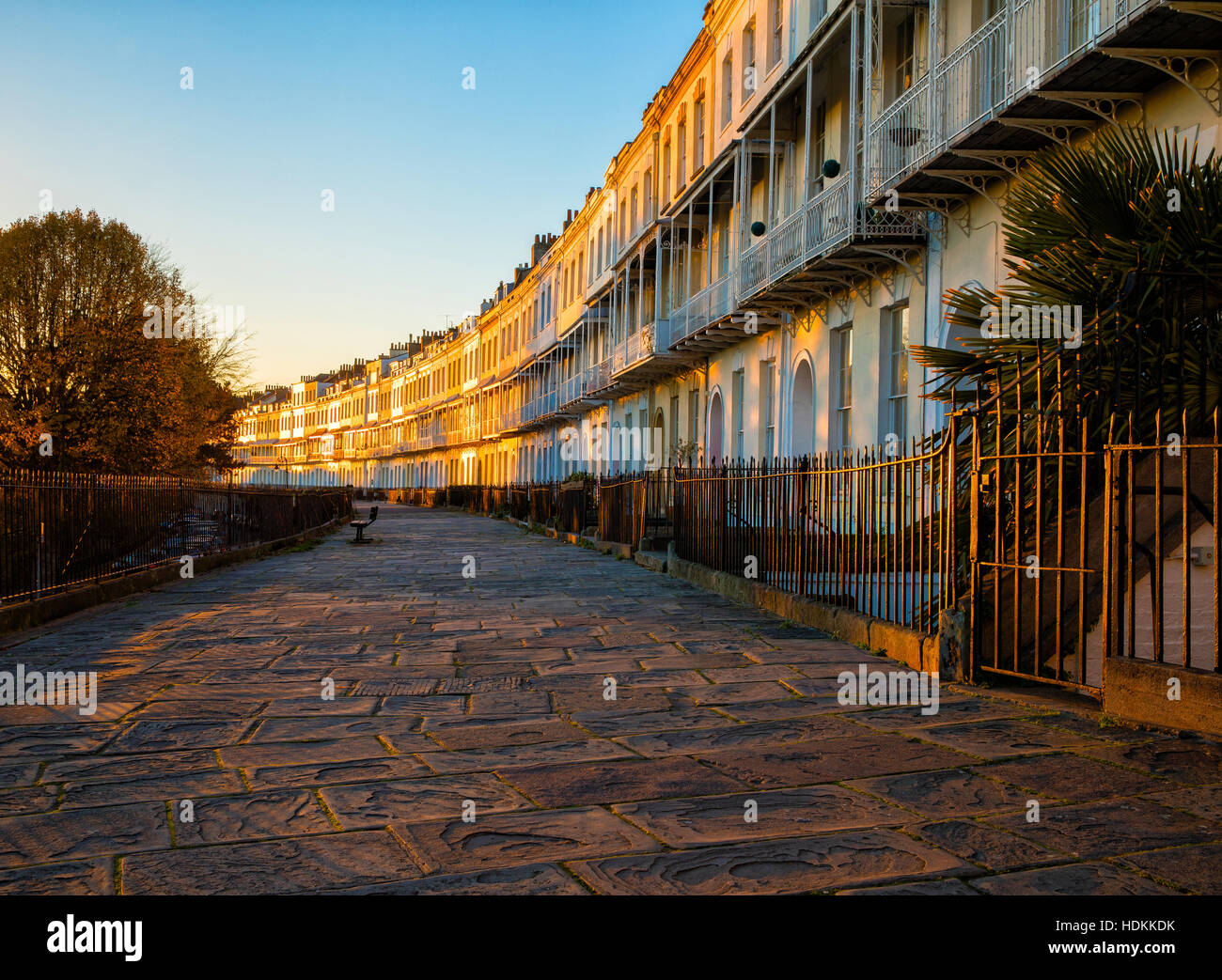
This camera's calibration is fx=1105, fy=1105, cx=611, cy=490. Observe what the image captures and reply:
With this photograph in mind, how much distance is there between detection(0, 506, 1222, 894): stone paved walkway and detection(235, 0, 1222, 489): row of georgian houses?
5.19m

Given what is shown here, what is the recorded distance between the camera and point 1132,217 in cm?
632

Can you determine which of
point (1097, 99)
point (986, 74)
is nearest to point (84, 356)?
point (986, 74)

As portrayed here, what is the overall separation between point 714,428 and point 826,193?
9709 millimetres

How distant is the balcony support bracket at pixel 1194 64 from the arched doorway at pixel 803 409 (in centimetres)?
983

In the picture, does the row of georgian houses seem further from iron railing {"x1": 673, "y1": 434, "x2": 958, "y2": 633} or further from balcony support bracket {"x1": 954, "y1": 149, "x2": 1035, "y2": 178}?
iron railing {"x1": 673, "y1": 434, "x2": 958, "y2": 633}

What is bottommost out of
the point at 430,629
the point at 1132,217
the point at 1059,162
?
the point at 430,629

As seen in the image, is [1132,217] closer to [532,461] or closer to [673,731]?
[673,731]

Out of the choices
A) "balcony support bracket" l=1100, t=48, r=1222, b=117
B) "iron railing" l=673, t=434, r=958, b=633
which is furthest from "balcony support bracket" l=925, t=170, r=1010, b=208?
"iron railing" l=673, t=434, r=958, b=633

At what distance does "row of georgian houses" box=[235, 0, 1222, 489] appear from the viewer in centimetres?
942

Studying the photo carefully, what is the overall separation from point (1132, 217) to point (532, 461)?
146 ft

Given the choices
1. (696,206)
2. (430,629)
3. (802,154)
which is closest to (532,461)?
(696,206)

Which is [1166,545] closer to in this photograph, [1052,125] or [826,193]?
[1052,125]

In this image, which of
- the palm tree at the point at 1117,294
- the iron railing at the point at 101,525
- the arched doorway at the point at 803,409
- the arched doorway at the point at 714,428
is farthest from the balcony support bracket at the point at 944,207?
the arched doorway at the point at 714,428
